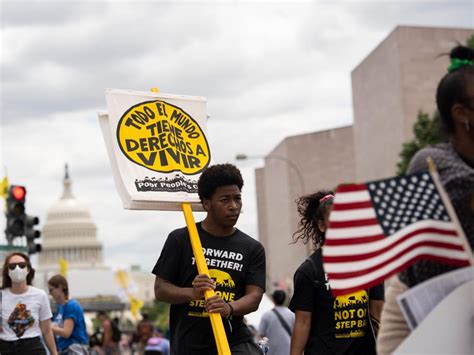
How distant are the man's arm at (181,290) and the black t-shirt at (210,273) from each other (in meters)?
0.07

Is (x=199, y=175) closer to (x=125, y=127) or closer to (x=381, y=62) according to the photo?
(x=125, y=127)

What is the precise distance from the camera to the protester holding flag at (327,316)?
6.79 m

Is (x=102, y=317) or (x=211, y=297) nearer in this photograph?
(x=211, y=297)

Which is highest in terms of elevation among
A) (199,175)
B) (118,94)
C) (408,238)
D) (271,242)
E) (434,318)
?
(271,242)

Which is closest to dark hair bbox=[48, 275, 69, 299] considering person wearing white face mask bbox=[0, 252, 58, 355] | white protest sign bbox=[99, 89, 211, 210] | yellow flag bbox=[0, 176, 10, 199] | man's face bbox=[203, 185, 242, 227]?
person wearing white face mask bbox=[0, 252, 58, 355]

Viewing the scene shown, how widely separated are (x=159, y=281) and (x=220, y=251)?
0.42 meters

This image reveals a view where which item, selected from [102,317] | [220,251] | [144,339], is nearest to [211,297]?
[220,251]

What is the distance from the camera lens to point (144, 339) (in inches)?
838

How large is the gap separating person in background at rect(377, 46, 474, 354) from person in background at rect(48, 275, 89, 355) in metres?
8.37

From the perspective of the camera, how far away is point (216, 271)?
6992 mm

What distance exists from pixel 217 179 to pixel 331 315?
1088 mm

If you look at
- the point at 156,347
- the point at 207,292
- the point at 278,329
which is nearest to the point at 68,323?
the point at 278,329

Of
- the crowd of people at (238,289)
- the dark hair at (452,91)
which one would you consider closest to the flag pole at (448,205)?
the dark hair at (452,91)

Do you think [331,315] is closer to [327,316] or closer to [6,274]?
[327,316]
